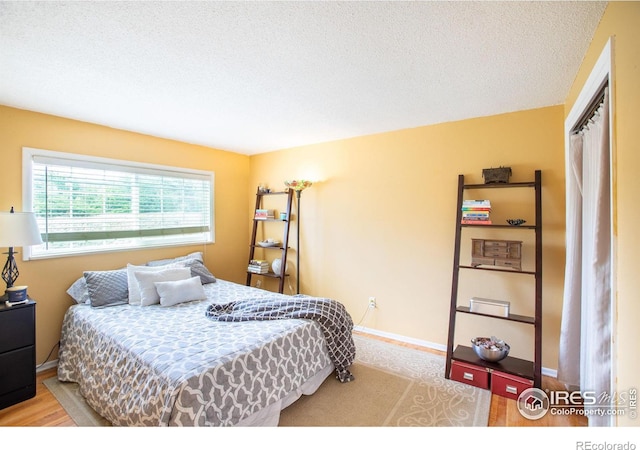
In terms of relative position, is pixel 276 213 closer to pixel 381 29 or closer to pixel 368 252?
pixel 368 252

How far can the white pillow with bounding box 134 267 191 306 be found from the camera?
277 centimetres

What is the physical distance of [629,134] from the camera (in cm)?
119

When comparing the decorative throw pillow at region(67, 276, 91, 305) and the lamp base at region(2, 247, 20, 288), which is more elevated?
the lamp base at region(2, 247, 20, 288)

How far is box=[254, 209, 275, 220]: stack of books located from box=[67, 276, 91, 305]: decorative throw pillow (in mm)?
2055

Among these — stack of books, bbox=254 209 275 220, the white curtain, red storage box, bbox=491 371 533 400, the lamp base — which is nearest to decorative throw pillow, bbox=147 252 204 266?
stack of books, bbox=254 209 275 220

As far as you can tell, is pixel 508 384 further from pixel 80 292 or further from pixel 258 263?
pixel 80 292

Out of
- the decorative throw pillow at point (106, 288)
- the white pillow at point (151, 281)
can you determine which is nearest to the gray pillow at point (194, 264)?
the white pillow at point (151, 281)

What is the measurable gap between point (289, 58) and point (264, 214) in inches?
103

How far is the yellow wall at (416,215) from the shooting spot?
2.56 m

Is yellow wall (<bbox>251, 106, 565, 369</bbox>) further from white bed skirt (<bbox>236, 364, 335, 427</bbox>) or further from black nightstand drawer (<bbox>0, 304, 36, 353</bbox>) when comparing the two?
black nightstand drawer (<bbox>0, 304, 36, 353</bbox>)

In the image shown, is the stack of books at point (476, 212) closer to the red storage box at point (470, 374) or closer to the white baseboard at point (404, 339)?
the red storage box at point (470, 374)

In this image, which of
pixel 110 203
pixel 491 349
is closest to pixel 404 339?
pixel 491 349

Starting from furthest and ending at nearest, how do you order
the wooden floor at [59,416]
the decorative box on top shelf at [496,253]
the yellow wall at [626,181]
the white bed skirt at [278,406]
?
the decorative box on top shelf at [496,253] → the wooden floor at [59,416] → the white bed skirt at [278,406] → the yellow wall at [626,181]

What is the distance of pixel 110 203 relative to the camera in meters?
3.20
